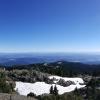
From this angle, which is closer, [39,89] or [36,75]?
[39,89]

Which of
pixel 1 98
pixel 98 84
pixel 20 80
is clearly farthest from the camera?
pixel 20 80

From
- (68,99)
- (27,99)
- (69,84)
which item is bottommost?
(69,84)

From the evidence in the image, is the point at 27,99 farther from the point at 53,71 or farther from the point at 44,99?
the point at 53,71

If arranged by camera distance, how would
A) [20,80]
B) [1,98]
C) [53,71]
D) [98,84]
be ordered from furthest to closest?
[53,71] < [20,80] < [98,84] < [1,98]

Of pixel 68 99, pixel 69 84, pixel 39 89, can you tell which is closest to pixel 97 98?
pixel 68 99

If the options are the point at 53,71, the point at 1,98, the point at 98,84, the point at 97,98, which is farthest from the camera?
the point at 53,71

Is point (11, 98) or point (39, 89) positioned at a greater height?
point (11, 98)

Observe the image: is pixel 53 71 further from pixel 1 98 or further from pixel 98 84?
pixel 1 98

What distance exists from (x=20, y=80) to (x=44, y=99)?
6441 cm

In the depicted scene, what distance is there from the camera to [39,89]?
236ft

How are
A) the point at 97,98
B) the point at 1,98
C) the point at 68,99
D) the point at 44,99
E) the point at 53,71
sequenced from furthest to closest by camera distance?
1. the point at 53,71
2. the point at 97,98
3. the point at 68,99
4. the point at 44,99
5. the point at 1,98

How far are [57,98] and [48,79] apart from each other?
6432cm

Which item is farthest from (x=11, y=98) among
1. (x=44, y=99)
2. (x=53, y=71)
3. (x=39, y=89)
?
(x=53, y=71)

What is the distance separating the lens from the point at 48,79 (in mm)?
90188
